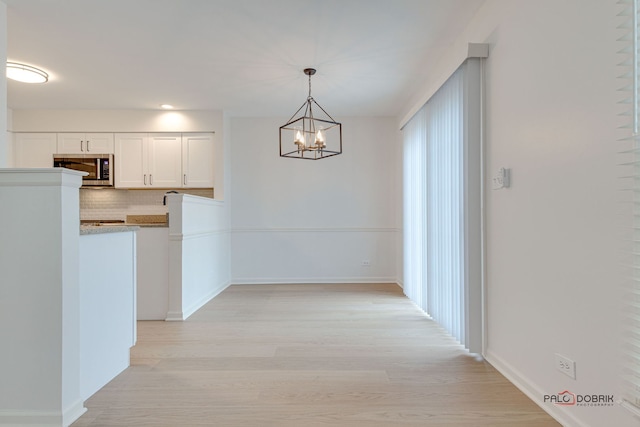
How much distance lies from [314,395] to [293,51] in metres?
2.90

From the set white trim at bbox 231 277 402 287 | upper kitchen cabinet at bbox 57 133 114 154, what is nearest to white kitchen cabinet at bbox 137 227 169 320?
white trim at bbox 231 277 402 287

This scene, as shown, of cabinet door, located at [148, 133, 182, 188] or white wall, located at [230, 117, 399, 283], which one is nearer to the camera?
cabinet door, located at [148, 133, 182, 188]

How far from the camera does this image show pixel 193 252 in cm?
415

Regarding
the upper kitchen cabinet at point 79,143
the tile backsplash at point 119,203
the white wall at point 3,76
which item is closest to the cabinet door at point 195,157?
the tile backsplash at point 119,203

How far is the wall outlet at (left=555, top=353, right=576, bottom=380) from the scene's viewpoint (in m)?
1.74

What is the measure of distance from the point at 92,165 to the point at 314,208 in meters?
3.31

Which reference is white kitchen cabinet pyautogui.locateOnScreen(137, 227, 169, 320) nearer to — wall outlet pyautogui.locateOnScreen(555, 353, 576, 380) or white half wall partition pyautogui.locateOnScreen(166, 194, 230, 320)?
white half wall partition pyautogui.locateOnScreen(166, 194, 230, 320)

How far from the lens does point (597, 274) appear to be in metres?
1.60

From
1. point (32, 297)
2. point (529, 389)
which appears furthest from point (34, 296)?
point (529, 389)

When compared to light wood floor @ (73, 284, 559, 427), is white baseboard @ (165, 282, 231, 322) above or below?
above

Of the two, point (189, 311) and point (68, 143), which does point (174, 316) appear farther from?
point (68, 143)

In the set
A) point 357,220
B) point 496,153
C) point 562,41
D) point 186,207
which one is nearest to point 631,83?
point 562,41

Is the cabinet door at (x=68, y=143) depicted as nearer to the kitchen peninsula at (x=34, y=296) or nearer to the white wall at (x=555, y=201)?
the kitchen peninsula at (x=34, y=296)

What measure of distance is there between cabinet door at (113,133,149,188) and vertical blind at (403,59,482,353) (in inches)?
150
